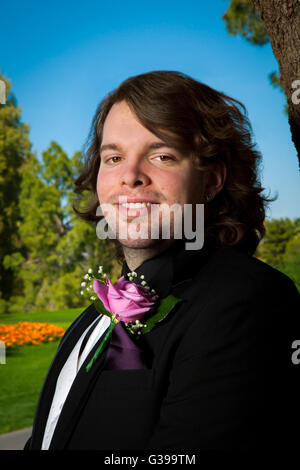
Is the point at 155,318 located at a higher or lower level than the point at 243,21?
lower

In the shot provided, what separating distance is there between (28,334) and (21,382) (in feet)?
6.99

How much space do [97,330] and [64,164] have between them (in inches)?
711

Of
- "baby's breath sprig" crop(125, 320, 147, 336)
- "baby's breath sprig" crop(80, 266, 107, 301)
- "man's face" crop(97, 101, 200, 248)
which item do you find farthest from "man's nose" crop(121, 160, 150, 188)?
"baby's breath sprig" crop(125, 320, 147, 336)

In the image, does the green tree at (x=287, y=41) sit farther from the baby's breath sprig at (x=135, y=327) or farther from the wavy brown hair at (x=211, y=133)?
the baby's breath sprig at (x=135, y=327)

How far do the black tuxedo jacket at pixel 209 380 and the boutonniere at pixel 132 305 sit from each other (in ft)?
0.09

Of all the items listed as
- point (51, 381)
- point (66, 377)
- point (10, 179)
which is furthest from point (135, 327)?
point (10, 179)

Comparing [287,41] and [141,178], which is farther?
[287,41]

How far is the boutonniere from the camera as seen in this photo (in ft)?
4.61

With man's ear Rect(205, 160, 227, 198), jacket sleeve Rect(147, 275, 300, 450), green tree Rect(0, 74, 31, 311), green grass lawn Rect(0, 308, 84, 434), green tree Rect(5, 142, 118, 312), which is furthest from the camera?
green tree Rect(0, 74, 31, 311)

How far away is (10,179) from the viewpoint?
21.3m

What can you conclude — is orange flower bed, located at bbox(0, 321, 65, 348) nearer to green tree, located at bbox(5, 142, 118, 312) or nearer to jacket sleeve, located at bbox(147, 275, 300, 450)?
jacket sleeve, located at bbox(147, 275, 300, 450)

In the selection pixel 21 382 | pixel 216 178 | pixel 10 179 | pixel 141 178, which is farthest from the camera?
pixel 10 179

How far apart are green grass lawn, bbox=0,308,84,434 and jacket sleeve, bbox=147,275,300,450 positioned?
151 inches

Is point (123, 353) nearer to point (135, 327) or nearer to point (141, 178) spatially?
point (135, 327)
